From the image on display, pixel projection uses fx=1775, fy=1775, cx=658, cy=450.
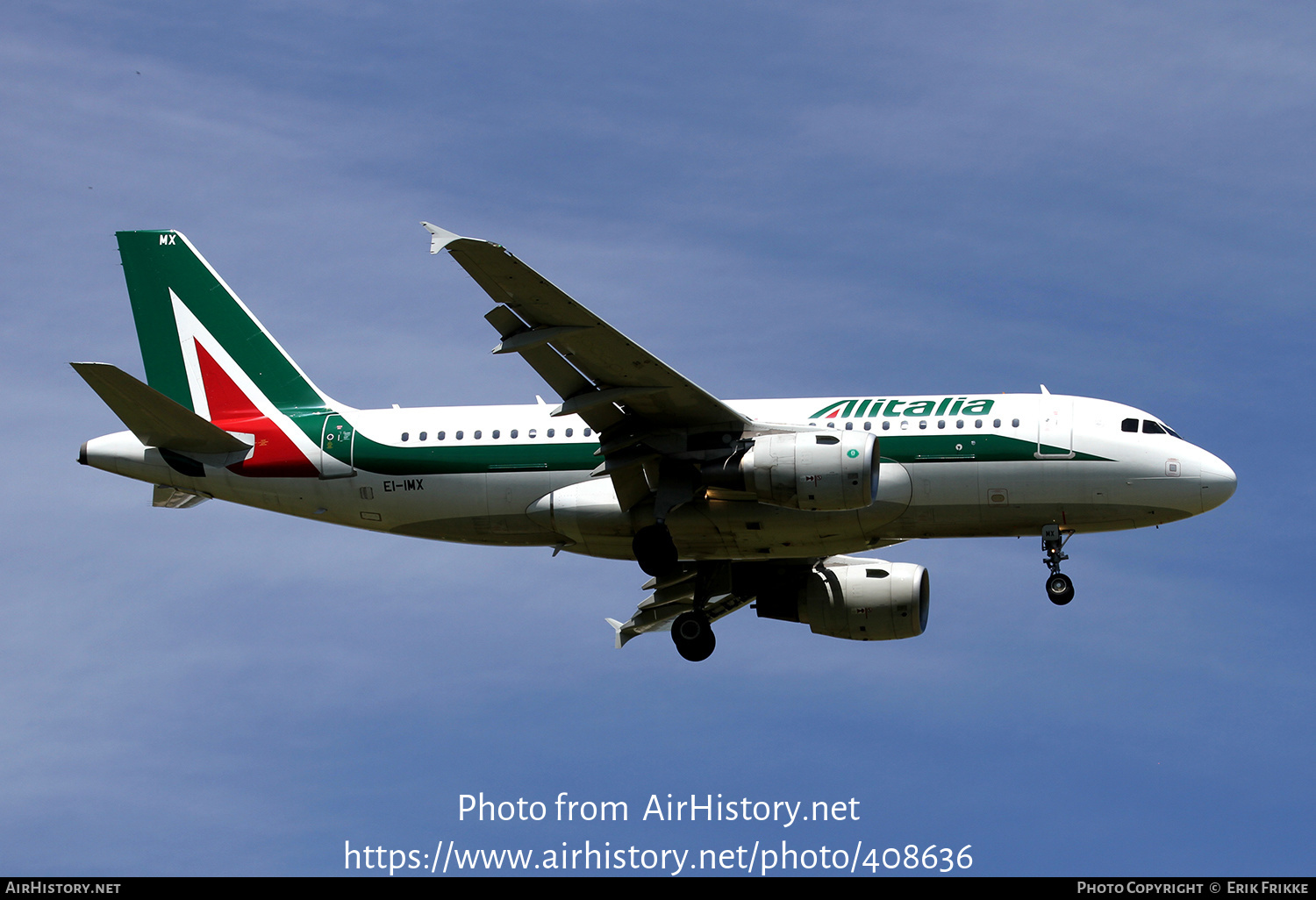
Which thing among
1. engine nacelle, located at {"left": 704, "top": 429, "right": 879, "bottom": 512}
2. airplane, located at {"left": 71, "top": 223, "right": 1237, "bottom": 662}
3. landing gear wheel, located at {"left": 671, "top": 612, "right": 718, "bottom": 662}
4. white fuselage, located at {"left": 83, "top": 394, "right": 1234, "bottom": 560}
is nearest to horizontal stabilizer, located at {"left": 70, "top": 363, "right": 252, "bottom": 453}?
airplane, located at {"left": 71, "top": 223, "right": 1237, "bottom": 662}

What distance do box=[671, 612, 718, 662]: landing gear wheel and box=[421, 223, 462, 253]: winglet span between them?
13862mm

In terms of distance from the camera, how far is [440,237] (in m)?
35.7

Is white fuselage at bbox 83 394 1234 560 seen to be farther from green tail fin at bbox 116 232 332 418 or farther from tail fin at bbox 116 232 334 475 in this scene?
green tail fin at bbox 116 232 332 418

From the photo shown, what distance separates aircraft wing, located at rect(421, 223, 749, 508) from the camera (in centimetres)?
3734

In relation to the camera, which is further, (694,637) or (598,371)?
(694,637)

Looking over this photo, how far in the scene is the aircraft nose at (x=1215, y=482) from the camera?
138 ft

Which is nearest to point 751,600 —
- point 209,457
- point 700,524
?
point 700,524

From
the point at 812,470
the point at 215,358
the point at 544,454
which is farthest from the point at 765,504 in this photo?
the point at 215,358

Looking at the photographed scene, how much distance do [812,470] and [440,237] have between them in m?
10.3

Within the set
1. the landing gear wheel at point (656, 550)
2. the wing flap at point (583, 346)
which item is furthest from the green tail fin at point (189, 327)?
the landing gear wheel at point (656, 550)

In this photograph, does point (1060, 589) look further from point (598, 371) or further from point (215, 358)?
point (215, 358)

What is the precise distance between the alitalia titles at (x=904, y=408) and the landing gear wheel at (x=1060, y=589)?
4287mm
